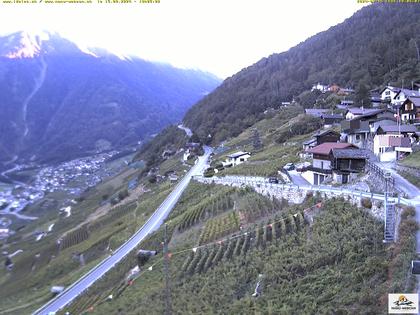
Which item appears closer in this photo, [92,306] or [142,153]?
[92,306]

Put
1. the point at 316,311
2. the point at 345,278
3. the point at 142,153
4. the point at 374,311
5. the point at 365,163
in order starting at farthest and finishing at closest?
the point at 142,153 → the point at 365,163 → the point at 345,278 → the point at 316,311 → the point at 374,311

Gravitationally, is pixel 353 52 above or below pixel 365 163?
above

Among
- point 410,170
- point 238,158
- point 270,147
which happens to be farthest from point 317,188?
point 270,147

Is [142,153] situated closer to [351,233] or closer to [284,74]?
[284,74]

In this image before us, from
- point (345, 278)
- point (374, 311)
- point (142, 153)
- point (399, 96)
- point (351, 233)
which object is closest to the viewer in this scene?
point (374, 311)

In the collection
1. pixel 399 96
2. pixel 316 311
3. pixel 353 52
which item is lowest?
pixel 316 311

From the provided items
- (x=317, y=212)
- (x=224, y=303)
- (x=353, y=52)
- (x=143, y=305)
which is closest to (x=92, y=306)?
(x=143, y=305)

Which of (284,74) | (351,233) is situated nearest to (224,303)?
(351,233)

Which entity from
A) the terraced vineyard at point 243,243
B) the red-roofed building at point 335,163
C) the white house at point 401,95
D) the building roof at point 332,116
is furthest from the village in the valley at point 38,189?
the terraced vineyard at point 243,243
